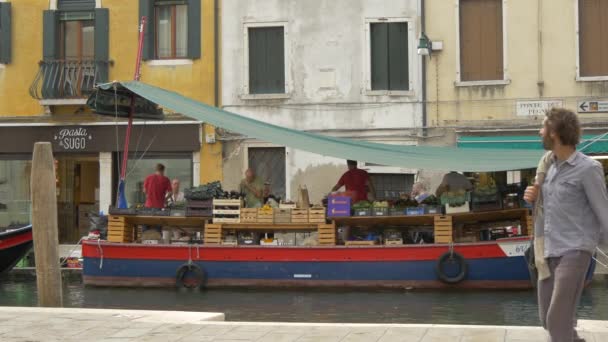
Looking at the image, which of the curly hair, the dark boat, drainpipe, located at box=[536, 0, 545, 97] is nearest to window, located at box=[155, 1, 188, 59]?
the dark boat

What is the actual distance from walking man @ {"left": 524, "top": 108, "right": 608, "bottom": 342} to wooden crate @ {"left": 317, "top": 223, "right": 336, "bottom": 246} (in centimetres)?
1050

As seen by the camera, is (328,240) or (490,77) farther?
(490,77)

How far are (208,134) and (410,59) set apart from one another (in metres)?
4.56

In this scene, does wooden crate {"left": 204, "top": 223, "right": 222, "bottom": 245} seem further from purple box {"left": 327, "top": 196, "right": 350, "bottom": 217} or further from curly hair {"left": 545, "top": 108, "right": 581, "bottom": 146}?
curly hair {"left": 545, "top": 108, "right": 581, "bottom": 146}

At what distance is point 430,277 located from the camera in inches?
638

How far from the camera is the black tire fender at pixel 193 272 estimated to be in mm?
16750

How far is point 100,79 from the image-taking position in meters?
22.3

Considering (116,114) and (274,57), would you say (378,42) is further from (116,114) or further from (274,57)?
(116,114)

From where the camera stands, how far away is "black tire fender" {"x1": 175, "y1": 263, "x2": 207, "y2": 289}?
16.8 m

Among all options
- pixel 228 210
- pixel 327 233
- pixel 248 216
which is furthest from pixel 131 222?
pixel 327 233

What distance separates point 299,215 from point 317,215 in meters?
0.30

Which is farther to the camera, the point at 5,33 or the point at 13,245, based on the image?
the point at 5,33

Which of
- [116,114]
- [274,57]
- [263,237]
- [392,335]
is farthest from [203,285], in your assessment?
[392,335]

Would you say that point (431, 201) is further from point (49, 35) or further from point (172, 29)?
point (49, 35)
